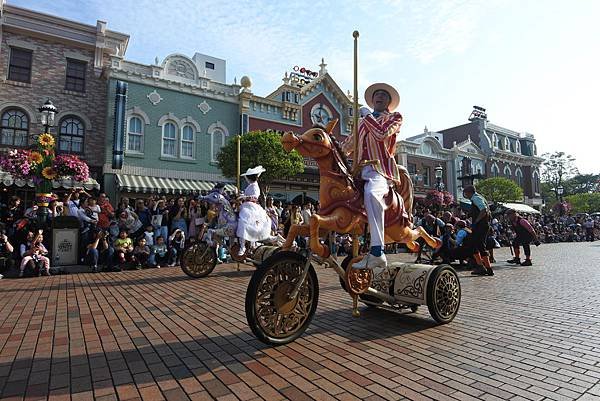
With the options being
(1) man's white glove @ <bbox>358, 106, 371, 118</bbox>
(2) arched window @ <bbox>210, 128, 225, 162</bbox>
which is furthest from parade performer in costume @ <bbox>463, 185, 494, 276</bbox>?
(2) arched window @ <bbox>210, 128, 225, 162</bbox>

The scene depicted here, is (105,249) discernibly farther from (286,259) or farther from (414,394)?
(414,394)

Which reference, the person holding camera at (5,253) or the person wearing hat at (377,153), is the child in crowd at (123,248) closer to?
the person holding camera at (5,253)

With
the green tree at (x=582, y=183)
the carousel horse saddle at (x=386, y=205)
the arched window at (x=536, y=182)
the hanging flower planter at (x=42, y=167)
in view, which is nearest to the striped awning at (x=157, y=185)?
the hanging flower planter at (x=42, y=167)

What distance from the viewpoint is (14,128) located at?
58.9 feet

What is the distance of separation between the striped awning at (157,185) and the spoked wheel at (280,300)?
56.5 feet

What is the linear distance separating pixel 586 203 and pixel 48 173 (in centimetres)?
6183

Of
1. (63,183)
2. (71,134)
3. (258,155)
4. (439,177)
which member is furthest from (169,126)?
(439,177)

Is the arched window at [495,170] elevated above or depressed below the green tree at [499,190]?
above

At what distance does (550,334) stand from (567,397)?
1.71 meters

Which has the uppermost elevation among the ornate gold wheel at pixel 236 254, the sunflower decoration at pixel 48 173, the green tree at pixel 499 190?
the green tree at pixel 499 190

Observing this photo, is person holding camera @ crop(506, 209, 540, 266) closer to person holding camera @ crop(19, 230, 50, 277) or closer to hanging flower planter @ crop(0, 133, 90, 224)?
hanging flower planter @ crop(0, 133, 90, 224)

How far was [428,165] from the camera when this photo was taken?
36.5m

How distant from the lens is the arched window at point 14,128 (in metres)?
17.8

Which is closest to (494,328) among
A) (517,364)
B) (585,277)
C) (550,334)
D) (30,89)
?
(550,334)
